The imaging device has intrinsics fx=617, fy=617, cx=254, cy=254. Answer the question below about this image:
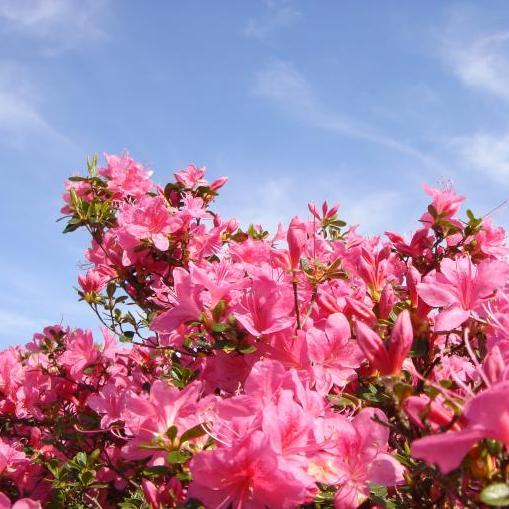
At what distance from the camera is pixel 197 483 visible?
151 centimetres

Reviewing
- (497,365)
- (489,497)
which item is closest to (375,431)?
(497,365)

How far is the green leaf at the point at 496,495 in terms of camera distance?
98 centimetres

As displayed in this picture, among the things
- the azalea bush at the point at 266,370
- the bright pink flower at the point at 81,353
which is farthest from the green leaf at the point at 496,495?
the bright pink flower at the point at 81,353

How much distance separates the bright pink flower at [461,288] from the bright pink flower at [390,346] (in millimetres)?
444

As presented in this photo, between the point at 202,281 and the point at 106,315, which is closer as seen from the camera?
the point at 202,281

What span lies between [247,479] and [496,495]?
61 cm

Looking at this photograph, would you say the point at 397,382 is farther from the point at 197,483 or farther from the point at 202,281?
the point at 202,281

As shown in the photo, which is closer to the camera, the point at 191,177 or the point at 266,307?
the point at 266,307

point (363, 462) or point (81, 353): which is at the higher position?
point (81, 353)

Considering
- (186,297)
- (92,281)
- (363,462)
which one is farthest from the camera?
(92,281)

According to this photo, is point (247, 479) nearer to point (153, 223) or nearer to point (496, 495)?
point (496, 495)

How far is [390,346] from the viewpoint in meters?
1.38

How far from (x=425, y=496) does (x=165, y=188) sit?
241 cm

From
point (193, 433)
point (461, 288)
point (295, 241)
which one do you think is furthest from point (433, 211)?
point (193, 433)
